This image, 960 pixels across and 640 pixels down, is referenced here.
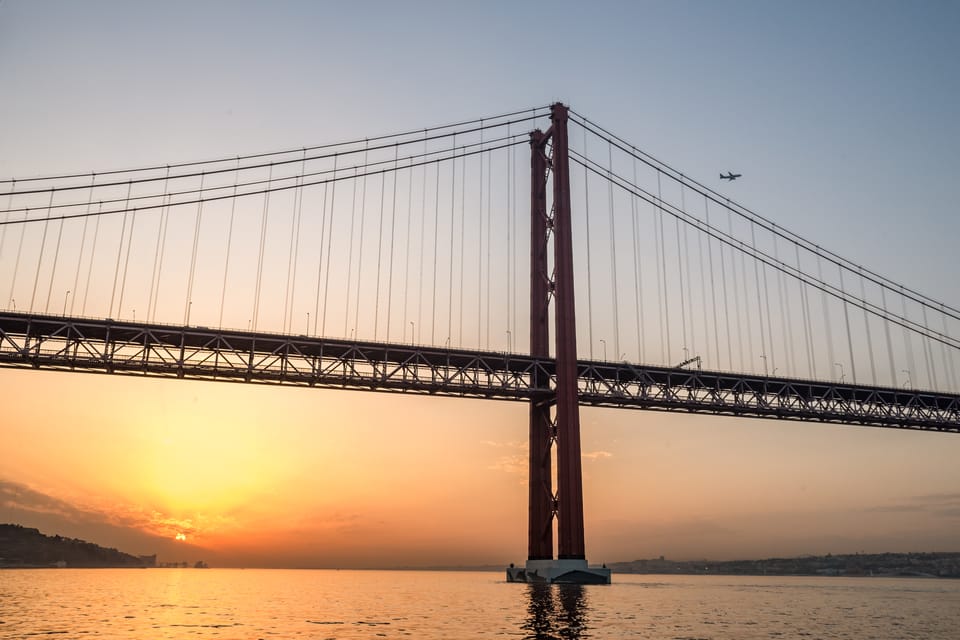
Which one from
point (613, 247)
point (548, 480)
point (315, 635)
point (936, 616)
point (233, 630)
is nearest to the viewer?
point (315, 635)

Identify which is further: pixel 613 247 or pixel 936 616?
pixel 613 247

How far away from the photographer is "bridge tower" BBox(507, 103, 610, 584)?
52.3 m

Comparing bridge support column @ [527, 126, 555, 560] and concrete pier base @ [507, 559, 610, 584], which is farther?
bridge support column @ [527, 126, 555, 560]

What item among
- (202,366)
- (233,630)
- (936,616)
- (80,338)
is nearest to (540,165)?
(202,366)

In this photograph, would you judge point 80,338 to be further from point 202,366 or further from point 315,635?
point 315,635

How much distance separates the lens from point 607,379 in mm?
62625

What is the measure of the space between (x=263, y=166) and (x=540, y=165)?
22759 millimetres

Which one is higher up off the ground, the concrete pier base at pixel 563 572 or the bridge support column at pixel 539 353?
the bridge support column at pixel 539 353

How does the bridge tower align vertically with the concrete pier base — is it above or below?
above

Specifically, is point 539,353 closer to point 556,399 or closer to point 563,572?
point 556,399

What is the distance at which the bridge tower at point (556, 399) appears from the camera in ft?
172

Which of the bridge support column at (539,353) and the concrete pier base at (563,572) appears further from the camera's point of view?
the bridge support column at (539,353)

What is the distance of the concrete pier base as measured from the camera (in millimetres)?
52250

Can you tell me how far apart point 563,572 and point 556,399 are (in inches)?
452
